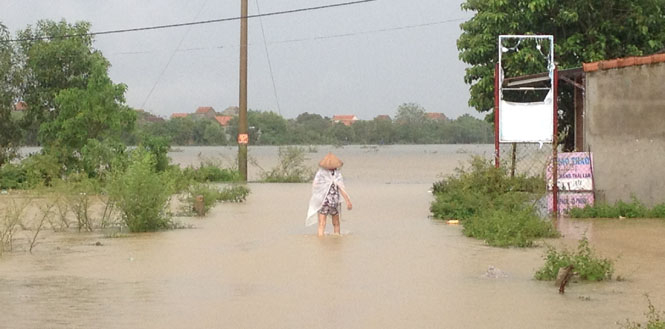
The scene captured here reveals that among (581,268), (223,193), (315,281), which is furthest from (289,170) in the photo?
(581,268)

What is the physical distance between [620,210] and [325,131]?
4536 inches

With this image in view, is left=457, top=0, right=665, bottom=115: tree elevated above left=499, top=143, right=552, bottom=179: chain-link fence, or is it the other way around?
left=457, top=0, right=665, bottom=115: tree

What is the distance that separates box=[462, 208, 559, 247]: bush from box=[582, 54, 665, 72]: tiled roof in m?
3.74

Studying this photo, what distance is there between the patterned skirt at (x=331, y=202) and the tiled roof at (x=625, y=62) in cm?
606

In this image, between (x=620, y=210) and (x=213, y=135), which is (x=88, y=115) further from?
(x=213, y=135)

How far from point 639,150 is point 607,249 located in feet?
16.5

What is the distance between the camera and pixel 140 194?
57.4 ft

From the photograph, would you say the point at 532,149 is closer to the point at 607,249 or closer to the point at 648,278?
the point at 607,249

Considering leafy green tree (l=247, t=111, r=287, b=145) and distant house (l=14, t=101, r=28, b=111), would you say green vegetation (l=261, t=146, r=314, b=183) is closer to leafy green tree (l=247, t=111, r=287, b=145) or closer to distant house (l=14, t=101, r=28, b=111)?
distant house (l=14, t=101, r=28, b=111)

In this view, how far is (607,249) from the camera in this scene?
1503 centimetres

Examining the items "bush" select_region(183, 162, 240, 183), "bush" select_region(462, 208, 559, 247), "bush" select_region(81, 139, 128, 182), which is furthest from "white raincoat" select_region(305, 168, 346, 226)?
"bush" select_region(183, 162, 240, 183)

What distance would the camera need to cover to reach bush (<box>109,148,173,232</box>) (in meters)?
17.4

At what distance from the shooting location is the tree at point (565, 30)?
1040 inches


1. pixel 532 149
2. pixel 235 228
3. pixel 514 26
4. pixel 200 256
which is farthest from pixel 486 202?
pixel 514 26
